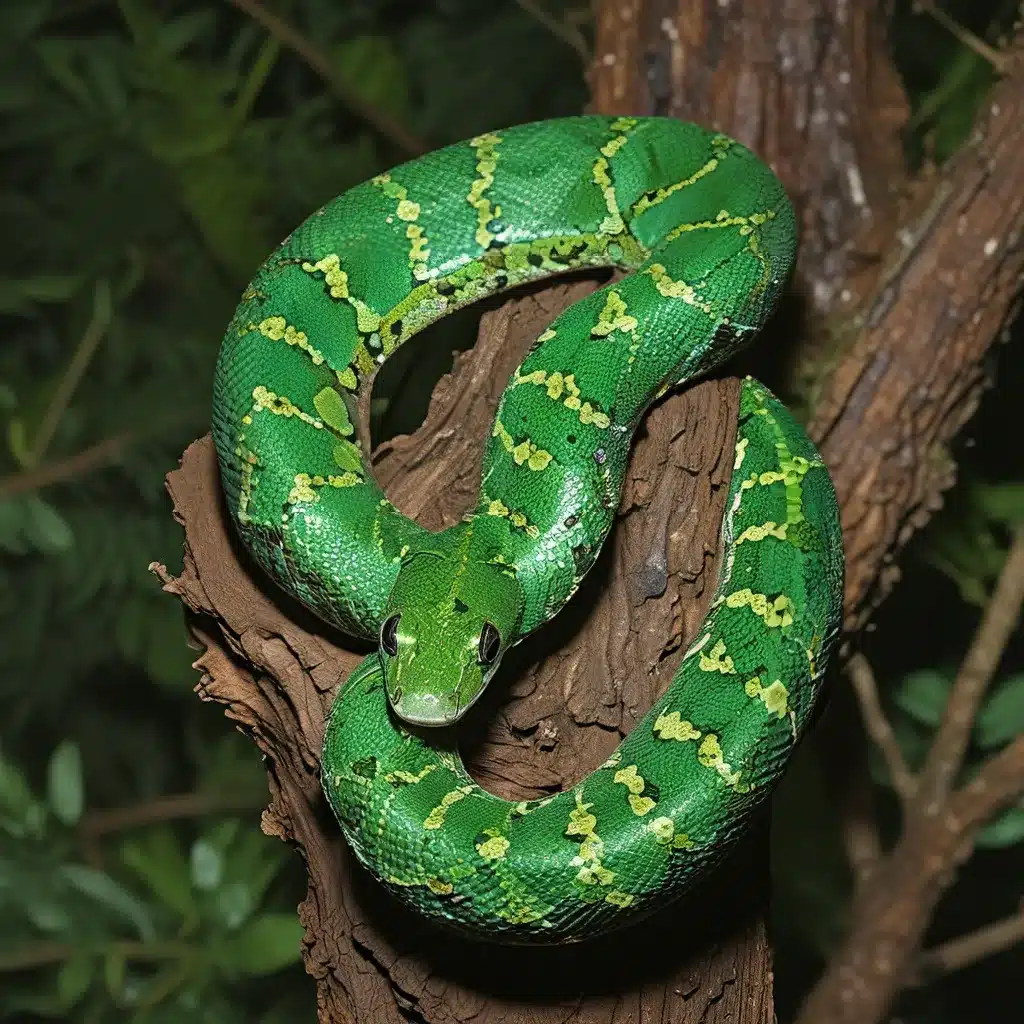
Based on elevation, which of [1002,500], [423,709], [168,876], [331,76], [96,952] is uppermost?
[331,76]

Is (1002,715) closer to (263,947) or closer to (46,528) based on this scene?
(263,947)

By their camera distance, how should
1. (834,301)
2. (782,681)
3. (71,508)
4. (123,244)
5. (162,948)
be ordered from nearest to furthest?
(782,681), (162,948), (834,301), (71,508), (123,244)

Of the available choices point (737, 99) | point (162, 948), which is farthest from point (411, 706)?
point (737, 99)

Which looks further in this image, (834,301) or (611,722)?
(834,301)

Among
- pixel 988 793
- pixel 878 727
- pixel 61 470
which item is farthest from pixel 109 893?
pixel 988 793

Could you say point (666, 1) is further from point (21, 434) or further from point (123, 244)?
point (21, 434)

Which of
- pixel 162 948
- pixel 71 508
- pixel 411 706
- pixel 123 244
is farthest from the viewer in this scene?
pixel 123 244

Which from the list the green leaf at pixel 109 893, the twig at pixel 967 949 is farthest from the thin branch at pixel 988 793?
the green leaf at pixel 109 893

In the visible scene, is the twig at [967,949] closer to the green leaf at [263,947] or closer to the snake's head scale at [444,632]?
the green leaf at [263,947]
